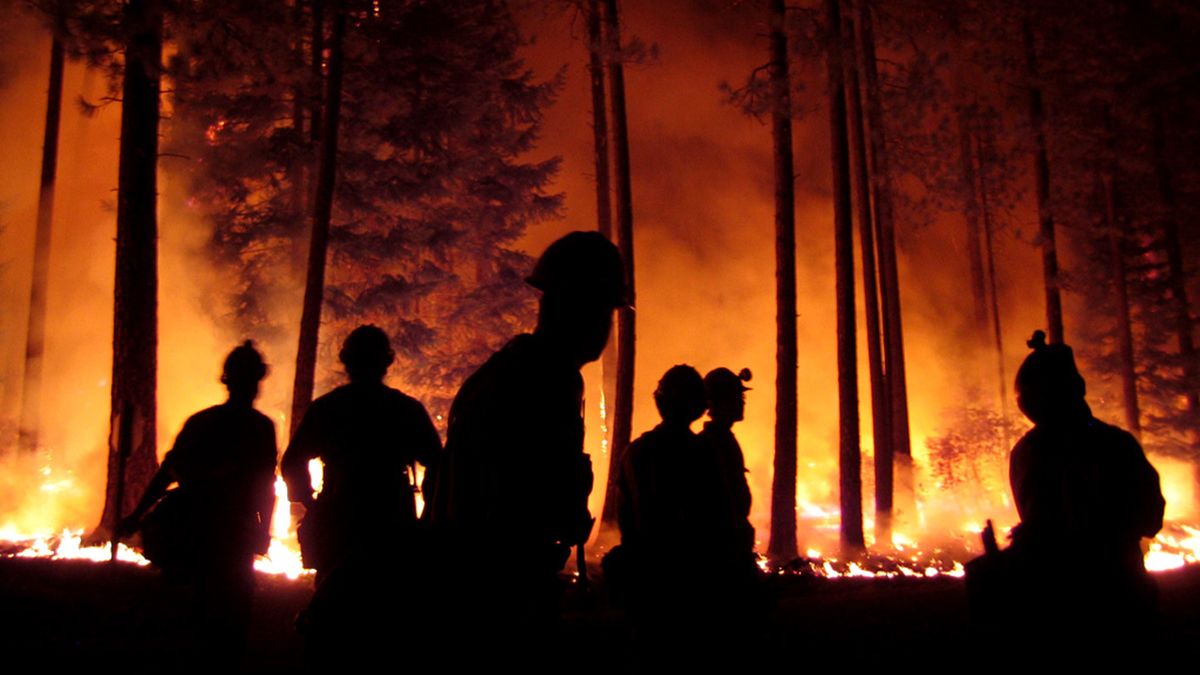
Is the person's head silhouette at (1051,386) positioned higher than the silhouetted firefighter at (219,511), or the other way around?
the person's head silhouette at (1051,386)

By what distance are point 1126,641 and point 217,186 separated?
20148 mm

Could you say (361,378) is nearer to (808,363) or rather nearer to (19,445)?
(19,445)

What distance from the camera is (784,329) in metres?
13.3

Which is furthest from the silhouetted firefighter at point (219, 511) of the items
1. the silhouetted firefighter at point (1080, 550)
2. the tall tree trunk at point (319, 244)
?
the tall tree trunk at point (319, 244)

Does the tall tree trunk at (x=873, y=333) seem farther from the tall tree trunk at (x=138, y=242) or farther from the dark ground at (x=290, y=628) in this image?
the tall tree trunk at (x=138, y=242)

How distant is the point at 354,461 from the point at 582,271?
265cm

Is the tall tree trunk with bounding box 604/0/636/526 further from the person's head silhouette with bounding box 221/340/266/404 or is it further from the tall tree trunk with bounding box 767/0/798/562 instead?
the person's head silhouette with bounding box 221/340/266/404

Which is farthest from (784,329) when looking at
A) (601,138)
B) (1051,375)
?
(1051,375)

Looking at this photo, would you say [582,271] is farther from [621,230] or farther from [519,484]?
[621,230]

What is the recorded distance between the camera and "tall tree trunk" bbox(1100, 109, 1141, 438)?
20.8 m

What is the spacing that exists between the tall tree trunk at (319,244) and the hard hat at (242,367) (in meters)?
8.77

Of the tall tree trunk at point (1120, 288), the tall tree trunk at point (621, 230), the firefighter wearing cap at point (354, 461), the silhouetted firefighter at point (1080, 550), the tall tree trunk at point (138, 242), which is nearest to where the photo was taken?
the silhouetted firefighter at point (1080, 550)

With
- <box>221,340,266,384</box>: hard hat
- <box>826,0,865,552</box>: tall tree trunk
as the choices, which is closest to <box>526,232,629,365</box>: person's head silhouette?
<box>221,340,266,384</box>: hard hat

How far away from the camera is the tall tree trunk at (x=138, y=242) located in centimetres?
1157
